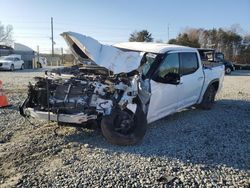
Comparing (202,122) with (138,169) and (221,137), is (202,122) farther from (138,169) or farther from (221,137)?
(138,169)

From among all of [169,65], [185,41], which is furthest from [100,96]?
[185,41]

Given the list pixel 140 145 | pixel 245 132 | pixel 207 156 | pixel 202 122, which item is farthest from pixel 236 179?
pixel 202 122

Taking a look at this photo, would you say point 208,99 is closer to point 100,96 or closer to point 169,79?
point 169,79

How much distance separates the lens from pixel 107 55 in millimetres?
6699

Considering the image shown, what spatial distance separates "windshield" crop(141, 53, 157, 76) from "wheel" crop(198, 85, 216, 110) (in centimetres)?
297

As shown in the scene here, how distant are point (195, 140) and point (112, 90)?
6.09 feet

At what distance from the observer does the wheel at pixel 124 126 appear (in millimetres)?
6113

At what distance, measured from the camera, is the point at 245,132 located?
7438 mm

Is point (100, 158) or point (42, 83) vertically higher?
point (42, 83)

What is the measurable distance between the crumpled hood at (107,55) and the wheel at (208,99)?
11.2 feet

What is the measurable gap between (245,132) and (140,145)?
256cm

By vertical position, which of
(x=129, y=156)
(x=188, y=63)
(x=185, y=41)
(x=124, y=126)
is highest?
(x=185, y=41)

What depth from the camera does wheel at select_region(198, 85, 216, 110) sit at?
961cm

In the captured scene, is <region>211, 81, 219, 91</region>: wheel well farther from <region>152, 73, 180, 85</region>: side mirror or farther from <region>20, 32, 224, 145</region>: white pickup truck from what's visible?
<region>152, 73, 180, 85</region>: side mirror
